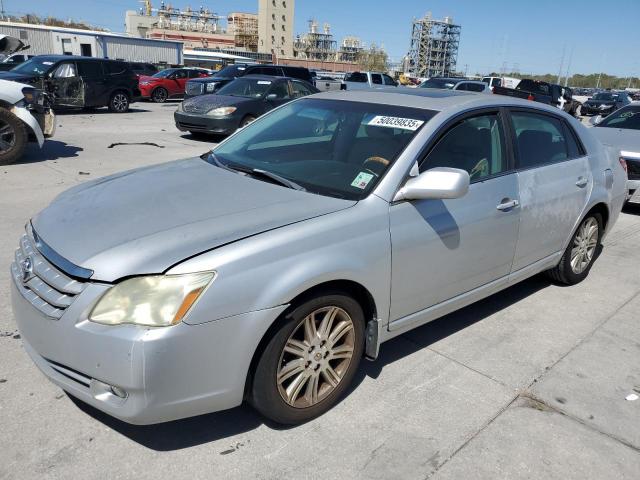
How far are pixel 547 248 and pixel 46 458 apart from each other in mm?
3600

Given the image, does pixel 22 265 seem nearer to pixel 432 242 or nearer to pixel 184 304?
pixel 184 304

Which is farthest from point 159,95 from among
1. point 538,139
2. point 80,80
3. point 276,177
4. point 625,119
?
point 276,177

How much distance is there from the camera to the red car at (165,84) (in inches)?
890

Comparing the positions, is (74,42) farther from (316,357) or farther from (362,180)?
(316,357)

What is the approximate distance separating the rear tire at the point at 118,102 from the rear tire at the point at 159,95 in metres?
5.64

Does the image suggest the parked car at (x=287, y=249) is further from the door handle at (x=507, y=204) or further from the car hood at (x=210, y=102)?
the car hood at (x=210, y=102)

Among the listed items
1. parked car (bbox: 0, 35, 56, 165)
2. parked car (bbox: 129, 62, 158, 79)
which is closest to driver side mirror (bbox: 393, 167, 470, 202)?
parked car (bbox: 0, 35, 56, 165)

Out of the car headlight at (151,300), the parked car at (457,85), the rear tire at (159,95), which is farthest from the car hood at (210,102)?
the rear tire at (159,95)

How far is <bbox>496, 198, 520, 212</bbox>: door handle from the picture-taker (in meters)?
3.40

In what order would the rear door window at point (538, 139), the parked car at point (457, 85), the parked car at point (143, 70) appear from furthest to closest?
1. the parked car at point (143, 70)
2. the parked car at point (457, 85)
3. the rear door window at point (538, 139)

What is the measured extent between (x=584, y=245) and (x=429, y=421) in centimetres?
275

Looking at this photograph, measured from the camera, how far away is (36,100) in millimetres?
8438

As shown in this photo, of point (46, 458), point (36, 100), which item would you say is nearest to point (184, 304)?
point (46, 458)

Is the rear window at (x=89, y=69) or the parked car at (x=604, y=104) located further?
the parked car at (x=604, y=104)
